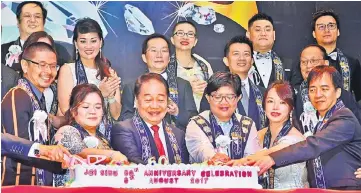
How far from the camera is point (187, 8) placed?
3.87 metres

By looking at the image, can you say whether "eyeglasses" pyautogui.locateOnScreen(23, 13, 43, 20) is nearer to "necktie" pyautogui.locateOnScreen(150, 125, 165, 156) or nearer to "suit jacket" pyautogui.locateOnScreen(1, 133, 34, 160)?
"suit jacket" pyautogui.locateOnScreen(1, 133, 34, 160)

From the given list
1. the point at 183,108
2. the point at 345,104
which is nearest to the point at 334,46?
the point at 345,104

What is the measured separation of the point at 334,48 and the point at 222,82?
692mm

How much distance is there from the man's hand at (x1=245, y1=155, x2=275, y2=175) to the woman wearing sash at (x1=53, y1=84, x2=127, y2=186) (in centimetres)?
70

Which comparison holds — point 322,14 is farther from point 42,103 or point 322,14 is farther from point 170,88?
point 42,103

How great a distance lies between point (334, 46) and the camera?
392 cm

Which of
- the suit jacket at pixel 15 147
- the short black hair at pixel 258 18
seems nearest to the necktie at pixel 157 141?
the suit jacket at pixel 15 147

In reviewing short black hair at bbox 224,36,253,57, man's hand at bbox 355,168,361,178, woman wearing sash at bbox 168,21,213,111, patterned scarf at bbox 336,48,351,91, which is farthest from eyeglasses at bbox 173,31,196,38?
man's hand at bbox 355,168,361,178

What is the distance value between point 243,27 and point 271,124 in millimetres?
579

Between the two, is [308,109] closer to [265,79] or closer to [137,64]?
[265,79]

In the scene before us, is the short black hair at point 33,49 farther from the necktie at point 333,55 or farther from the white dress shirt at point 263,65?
the necktie at point 333,55

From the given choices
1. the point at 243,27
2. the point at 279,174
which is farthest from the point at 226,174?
the point at 243,27

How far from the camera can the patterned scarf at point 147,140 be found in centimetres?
374

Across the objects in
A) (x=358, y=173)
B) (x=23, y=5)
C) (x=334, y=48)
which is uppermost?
(x=23, y=5)
